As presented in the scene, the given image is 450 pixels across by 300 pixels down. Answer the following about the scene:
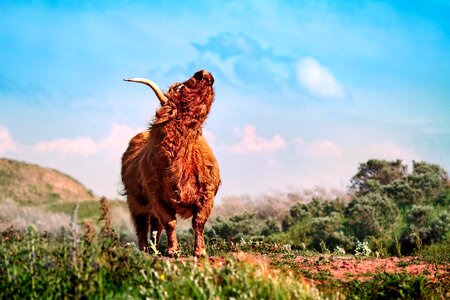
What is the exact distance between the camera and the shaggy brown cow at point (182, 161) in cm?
921

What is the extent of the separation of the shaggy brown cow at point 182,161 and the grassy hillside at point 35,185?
87.0 feet

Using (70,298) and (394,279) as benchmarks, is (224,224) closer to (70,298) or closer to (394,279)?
(394,279)

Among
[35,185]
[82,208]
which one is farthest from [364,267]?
[35,185]

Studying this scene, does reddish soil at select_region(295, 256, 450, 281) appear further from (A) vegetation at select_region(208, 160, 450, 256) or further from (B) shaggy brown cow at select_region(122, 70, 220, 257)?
(A) vegetation at select_region(208, 160, 450, 256)

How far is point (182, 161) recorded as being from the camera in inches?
362

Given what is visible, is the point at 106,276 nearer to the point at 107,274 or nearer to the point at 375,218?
the point at 107,274

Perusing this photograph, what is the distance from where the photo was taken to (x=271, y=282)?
604 cm

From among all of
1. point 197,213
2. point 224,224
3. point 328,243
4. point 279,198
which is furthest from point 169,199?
point 279,198

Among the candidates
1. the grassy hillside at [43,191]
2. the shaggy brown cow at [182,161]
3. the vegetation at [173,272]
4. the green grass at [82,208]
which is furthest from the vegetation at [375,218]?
the green grass at [82,208]

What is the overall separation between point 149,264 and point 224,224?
1400cm

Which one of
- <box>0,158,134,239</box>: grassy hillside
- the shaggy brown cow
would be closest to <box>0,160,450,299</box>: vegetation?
the shaggy brown cow

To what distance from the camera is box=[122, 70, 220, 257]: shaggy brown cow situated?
921 cm

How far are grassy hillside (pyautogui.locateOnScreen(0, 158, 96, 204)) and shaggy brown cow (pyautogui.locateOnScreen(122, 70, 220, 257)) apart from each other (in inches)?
1044

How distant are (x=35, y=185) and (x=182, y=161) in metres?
30.1
